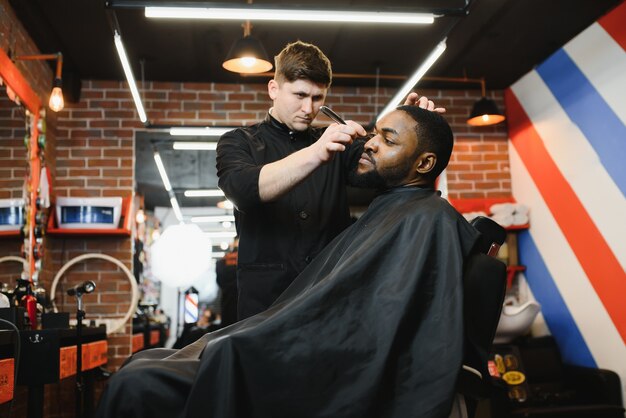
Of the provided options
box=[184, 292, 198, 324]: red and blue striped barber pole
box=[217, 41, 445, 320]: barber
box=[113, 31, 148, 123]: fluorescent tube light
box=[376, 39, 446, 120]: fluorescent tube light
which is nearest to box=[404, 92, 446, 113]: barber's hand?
box=[217, 41, 445, 320]: barber

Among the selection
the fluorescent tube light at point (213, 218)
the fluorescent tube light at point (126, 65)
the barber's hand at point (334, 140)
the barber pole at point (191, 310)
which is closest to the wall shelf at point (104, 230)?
the fluorescent tube light at point (126, 65)

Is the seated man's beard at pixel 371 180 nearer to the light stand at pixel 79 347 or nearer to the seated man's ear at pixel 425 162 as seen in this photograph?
the seated man's ear at pixel 425 162

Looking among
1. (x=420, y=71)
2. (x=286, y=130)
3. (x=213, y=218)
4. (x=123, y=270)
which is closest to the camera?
(x=286, y=130)

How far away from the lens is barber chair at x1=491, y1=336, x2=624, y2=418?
12.3 ft

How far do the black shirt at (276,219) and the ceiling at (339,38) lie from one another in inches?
79.3

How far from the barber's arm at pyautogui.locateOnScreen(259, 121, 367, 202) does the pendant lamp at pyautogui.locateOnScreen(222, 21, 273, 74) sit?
7.12 feet

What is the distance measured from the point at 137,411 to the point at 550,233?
Result: 166 inches

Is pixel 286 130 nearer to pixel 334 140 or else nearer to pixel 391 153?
pixel 391 153

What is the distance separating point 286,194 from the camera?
165 cm

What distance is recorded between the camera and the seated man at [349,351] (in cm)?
118

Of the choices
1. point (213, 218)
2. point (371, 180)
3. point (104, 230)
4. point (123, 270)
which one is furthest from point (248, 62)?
point (213, 218)

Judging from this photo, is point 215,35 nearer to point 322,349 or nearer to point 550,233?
point 550,233

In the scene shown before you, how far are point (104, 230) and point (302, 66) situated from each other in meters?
3.21

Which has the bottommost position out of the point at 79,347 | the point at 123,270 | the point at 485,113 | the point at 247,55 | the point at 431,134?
the point at 79,347
